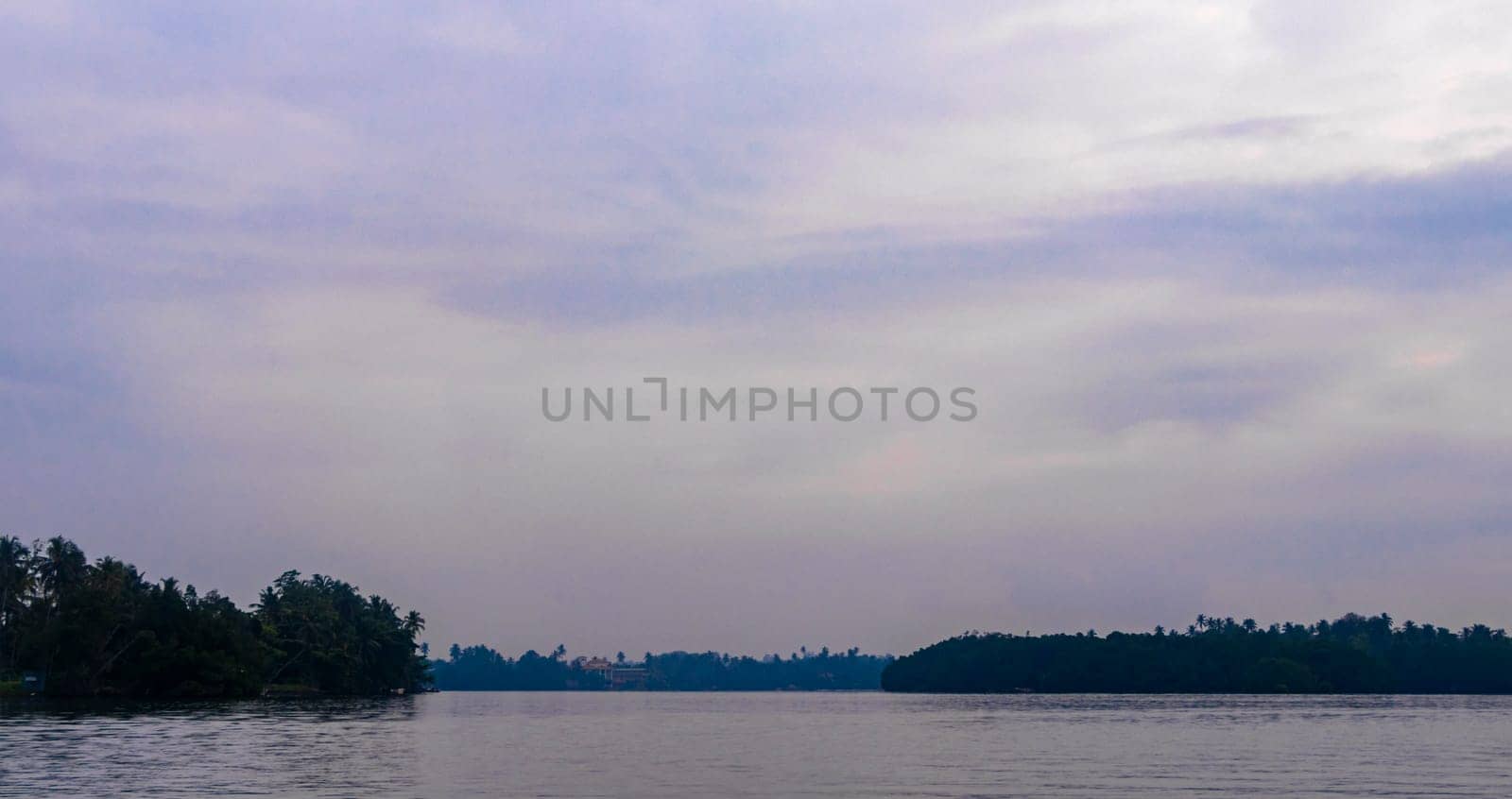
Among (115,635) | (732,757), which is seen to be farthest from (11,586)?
(732,757)

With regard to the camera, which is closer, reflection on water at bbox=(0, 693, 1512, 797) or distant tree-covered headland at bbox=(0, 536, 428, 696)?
reflection on water at bbox=(0, 693, 1512, 797)

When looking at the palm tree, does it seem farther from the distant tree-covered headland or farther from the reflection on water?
the reflection on water

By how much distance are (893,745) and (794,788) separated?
28.6 metres

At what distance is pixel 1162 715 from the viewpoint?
120 m

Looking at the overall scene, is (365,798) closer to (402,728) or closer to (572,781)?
(572,781)

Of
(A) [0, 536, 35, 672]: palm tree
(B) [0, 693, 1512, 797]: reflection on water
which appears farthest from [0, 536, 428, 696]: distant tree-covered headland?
(B) [0, 693, 1512, 797]: reflection on water

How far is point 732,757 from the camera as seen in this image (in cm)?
6506

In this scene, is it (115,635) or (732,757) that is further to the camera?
(115,635)

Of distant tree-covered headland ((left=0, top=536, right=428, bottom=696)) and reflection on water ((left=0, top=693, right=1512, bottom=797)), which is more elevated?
distant tree-covered headland ((left=0, top=536, right=428, bottom=696))

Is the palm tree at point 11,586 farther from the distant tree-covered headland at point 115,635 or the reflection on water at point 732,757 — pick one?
the reflection on water at point 732,757

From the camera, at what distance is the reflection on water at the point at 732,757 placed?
47188 mm

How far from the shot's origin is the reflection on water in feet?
155

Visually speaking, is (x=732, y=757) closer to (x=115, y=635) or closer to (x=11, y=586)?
(x=115, y=635)

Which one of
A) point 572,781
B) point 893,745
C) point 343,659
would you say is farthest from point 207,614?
point 572,781
